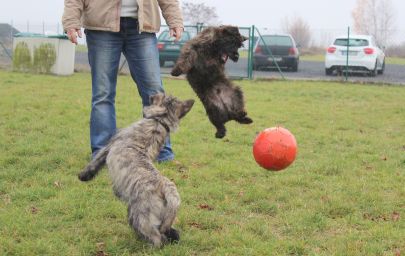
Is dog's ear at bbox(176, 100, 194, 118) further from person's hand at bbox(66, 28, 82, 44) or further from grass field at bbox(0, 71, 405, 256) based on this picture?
person's hand at bbox(66, 28, 82, 44)

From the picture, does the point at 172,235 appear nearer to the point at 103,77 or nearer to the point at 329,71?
the point at 103,77

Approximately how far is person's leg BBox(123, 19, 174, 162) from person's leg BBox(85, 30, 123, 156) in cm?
12

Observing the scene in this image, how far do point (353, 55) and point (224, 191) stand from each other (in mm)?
15807

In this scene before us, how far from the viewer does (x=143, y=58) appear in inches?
228

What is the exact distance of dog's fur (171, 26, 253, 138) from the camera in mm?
4840

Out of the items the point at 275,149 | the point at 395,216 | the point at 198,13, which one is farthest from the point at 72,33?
the point at 198,13

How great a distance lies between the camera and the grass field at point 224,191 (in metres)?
4.17

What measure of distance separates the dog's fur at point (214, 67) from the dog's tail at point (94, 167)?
111 centimetres

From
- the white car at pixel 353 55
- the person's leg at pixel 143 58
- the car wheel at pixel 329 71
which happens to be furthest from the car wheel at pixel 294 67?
the person's leg at pixel 143 58

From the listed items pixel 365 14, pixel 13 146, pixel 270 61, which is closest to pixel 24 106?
pixel 13 146

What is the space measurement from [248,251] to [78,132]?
4699 millimetres

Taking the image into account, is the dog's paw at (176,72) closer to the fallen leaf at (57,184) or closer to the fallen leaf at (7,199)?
the fallen leaf at (57,184)

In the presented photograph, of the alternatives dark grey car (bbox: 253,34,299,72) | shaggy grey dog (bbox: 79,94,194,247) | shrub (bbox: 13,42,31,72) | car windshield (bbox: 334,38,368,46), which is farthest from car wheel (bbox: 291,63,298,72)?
shaggy grey dog (bbox: 79,94,194,247)

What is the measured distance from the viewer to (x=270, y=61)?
816 inches
